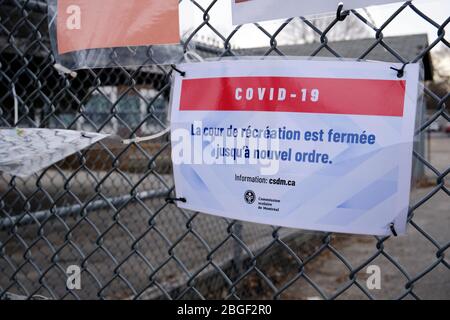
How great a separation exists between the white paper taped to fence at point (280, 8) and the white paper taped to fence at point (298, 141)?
140 mm

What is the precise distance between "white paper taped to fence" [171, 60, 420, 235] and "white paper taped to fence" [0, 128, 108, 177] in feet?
1.48

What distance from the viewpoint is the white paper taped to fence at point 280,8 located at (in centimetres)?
130

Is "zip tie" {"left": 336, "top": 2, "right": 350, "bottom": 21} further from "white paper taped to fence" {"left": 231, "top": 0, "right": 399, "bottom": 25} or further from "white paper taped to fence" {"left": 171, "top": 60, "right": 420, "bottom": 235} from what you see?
"white paper taped to fence" {"left": 171, "top": 60, "right": 420, "bottom": 235}

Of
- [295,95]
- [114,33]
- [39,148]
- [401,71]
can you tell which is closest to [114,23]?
[114,33]

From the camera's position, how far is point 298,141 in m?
1.39

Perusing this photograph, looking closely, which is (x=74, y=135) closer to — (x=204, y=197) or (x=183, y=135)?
(x=183, y=135)

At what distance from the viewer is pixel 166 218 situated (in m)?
9.12

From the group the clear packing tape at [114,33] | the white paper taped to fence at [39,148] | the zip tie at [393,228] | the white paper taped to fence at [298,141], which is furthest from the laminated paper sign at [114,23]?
the zip tie at [393,228]

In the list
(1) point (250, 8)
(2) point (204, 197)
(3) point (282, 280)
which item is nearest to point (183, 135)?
(2) point (204, 197)

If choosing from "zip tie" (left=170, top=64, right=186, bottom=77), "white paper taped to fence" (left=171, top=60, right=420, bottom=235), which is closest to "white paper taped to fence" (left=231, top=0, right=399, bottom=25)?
"white paper taped to fence" (left=171, top=60, right=420, bottom=235)

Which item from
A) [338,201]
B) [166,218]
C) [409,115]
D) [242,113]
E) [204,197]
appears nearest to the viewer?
[409,115]

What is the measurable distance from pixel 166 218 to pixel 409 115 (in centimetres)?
814

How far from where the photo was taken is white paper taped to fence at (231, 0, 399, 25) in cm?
130
